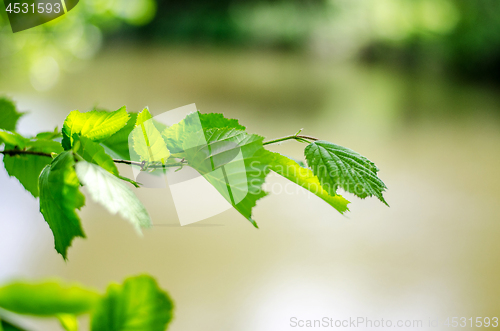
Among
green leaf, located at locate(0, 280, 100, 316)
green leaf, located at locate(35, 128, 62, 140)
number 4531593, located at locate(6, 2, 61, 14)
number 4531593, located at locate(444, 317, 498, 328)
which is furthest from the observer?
number 4531593, located at locate(444, 317, 498, 328)

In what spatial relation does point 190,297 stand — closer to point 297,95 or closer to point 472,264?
point 472,264

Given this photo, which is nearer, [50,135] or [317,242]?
[50,135]

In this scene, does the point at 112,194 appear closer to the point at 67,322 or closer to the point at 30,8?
the point at 67,322

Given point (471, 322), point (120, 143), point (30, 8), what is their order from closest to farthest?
1. point (120, 143)
2. point (30, 8)
3. point (471, 322)

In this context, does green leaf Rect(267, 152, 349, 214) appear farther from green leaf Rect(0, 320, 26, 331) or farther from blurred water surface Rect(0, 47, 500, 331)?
blurred water surface Rect(0, 47, 500, 331)

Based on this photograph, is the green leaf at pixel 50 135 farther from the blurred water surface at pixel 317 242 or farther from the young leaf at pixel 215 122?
the blurred water surface at pixel 317 242

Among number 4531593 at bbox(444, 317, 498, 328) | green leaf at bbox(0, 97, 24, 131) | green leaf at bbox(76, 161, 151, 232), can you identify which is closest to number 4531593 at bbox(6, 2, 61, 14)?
green leaf at bbox(0, 97, 24, 131)

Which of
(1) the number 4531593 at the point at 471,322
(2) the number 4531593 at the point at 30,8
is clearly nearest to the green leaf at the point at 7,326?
(2) the number 4531593 at the point at 30,8

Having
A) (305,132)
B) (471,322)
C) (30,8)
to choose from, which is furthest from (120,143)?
(305,132)
